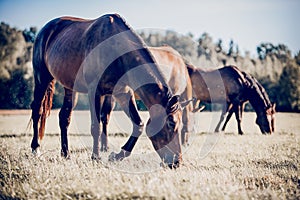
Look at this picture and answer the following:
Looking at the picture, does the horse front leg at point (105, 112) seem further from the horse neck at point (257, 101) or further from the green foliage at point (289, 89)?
the green foliage at point (289, 89)

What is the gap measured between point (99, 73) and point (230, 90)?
25.7ft

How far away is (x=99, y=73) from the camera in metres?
4.87

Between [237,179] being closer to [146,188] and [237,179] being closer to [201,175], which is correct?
[201,175]

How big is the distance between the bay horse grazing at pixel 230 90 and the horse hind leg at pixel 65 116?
609 cm

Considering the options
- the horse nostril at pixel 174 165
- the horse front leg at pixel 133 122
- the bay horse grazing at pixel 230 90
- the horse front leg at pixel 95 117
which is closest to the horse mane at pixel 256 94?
the bay horse grazing at pixel 230 90

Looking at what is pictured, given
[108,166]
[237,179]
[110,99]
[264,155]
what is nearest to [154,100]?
[108,166]

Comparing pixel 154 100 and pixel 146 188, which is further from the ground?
pixel 154 100

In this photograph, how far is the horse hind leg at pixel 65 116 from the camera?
5.51 meters

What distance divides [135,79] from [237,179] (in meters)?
1.90

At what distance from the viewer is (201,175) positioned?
3.87 metres

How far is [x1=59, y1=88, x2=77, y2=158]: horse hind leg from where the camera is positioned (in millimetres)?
5509

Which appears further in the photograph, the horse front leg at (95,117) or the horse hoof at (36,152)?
the horse hoof at (36,152)

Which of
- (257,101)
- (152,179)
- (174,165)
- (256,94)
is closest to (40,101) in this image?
(174,165)

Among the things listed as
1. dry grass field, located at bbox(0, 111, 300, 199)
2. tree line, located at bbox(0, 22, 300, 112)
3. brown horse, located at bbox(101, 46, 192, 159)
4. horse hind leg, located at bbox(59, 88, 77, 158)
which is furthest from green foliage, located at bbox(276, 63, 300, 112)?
horse hind leg, located at bbox(59, 88, 77, 158)
